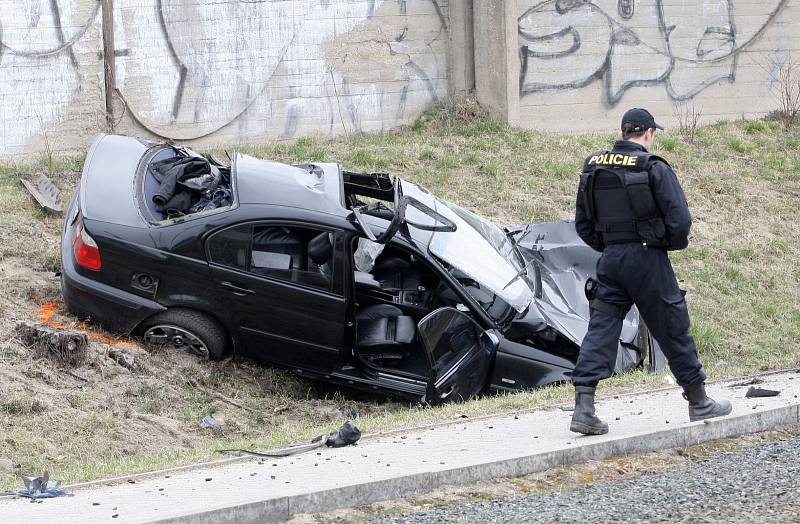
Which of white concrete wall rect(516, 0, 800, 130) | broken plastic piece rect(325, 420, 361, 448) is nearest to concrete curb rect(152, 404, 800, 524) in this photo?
broken plastic piece rect(325, 420, 361, 448)

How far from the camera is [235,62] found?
42.2 feet

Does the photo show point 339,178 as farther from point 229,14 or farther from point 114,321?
point 229,14

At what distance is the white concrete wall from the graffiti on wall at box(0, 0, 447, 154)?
128 cm

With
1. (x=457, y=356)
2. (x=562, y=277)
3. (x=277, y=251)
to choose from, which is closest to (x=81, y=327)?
(x=277, y=251)

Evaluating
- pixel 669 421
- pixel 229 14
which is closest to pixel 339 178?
pixel 669 421

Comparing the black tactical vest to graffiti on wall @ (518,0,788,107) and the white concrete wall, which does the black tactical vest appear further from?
graffiti on wall @ (518,0,788,107)

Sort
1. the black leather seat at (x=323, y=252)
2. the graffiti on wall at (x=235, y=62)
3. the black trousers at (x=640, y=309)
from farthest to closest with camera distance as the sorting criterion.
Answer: the graffiti on wall at (x=235, y=62), the black leather seat at (x=323, y=252), the black trousers at (x=640, y=309)

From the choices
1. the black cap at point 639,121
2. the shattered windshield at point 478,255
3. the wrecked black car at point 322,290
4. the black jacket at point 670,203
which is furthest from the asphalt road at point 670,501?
the shattered windshield at point 478,255

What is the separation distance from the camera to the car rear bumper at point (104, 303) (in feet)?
25.0

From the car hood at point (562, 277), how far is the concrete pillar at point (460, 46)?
4.89 meters

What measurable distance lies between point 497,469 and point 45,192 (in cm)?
699

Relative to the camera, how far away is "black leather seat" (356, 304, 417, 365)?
7484 millimetres

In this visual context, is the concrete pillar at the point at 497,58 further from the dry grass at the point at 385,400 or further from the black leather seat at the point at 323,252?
the black leather seat at the point at 323,252

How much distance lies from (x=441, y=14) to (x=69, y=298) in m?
7.30
